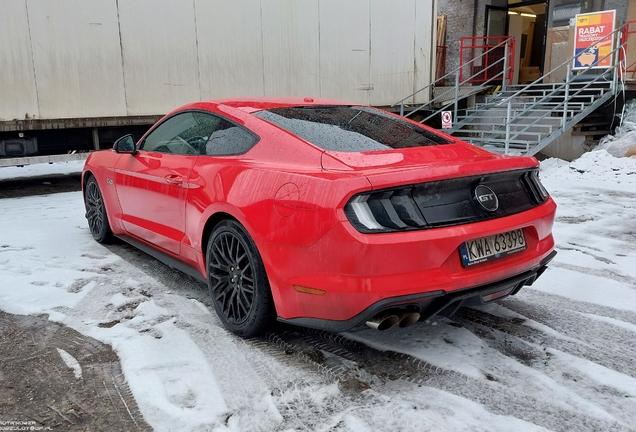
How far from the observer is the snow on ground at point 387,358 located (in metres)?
2.38

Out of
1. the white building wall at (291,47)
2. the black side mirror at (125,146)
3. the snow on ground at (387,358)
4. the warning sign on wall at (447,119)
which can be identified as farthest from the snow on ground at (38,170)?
the warning sign on wall at (447,119)

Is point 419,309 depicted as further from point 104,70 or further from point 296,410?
point 104,70

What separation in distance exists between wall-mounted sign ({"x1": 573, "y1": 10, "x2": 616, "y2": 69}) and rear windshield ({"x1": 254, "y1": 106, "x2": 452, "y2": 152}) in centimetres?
941

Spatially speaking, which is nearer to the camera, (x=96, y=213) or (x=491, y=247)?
(x=491, y=247)

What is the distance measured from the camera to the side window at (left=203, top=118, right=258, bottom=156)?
131 inches

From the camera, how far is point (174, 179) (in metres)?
3.70

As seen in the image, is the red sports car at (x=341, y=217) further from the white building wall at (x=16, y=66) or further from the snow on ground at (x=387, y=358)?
the white building wall at (x=16, y=66)

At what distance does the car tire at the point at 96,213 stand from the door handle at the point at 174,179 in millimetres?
1619

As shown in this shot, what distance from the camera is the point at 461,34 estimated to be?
16.9 metres

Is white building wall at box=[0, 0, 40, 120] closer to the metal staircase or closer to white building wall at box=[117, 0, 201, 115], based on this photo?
white building wall at box=[117, 0, 201, 115]

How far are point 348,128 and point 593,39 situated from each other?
10.7 meters

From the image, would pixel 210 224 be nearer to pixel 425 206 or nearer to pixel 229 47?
pixel 425 206

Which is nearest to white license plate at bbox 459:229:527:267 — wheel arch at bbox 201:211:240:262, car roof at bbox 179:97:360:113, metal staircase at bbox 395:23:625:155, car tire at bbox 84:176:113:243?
wheel arch at bbox 201:211:240:262

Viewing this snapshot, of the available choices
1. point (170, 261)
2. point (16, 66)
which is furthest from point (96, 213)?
point (16, 66)
